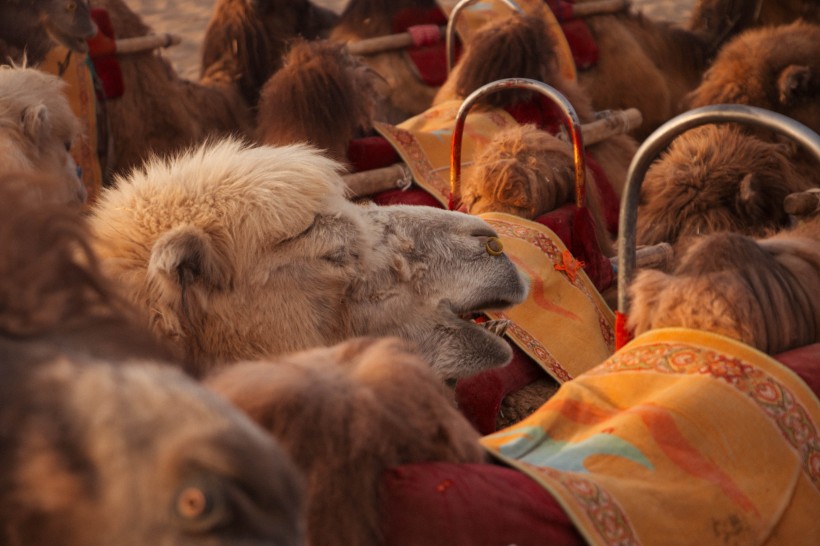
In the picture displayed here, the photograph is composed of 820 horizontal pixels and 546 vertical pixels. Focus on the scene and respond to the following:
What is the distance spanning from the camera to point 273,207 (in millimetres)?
2340

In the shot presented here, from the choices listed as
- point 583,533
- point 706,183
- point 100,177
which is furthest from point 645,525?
Result: point 100,177

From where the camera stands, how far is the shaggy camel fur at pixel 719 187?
347cm

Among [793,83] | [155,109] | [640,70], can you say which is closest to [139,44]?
[155,109]

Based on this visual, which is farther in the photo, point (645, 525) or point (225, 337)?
point (225, 337)

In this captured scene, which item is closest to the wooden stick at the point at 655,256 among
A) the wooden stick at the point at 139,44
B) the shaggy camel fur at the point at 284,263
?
the shaggy camel fur at the point at 284,263

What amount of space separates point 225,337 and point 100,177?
3781mm

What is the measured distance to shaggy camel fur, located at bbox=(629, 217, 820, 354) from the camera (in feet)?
7.01

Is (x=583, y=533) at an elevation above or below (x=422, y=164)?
above

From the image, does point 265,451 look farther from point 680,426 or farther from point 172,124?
point 172,124

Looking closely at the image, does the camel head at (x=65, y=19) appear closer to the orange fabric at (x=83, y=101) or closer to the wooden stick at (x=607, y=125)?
the orange fabric at (x=83, y=101)

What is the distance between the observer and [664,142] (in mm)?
2514

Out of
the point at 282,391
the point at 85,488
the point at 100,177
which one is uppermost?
the point at 85,488

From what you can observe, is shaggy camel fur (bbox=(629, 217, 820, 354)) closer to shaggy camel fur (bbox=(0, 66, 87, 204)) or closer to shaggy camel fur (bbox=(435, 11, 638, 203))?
shaggy camel fur (bbox=(0, 66, 87, 204))

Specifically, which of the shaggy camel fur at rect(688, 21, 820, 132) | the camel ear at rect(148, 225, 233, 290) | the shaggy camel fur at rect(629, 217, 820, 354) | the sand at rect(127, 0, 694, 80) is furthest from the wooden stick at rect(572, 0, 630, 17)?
the sand at rect(127, 0, 694, 80)
